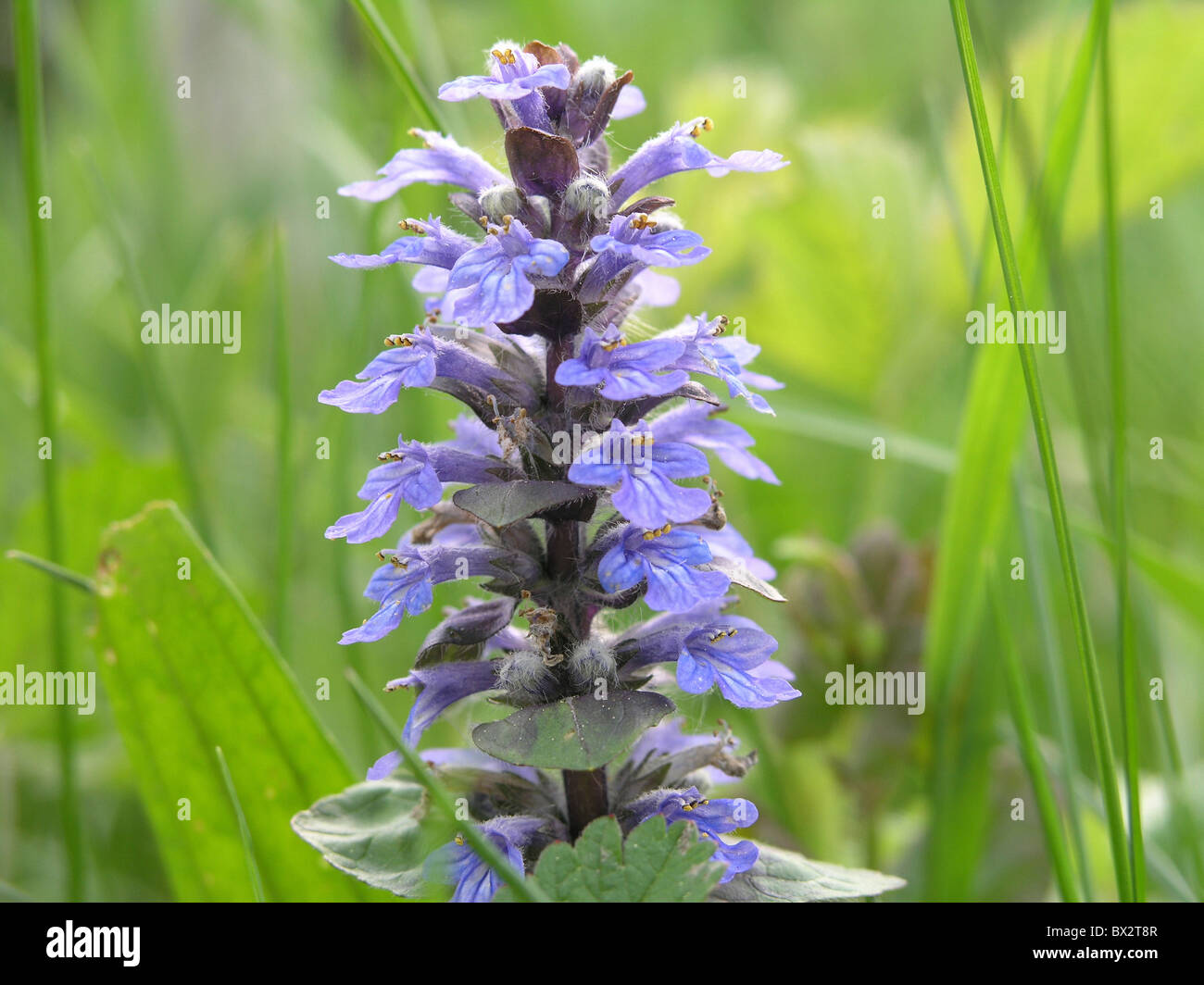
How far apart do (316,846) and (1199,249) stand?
3088mm

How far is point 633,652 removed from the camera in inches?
48.8

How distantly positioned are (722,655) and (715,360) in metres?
0.32

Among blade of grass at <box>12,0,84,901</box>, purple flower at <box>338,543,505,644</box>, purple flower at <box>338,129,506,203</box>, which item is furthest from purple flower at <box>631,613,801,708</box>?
blade of grass at <box>12,0,84,901</box>

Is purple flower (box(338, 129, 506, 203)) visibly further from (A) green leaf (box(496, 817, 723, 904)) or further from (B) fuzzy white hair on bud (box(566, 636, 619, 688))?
(A) green leaf (box(496, 817, 723, 904))

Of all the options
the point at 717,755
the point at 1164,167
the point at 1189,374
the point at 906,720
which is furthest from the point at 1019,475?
the point at 1189,374

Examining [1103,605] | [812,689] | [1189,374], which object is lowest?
[812,689]

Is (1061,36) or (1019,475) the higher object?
(1061,36)

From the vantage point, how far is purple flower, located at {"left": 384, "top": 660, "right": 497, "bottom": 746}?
122 cm

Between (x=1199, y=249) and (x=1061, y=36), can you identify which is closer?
(x=1061, y=36)

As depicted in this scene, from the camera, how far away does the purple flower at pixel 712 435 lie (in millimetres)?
1288

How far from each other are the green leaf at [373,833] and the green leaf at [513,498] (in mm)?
381

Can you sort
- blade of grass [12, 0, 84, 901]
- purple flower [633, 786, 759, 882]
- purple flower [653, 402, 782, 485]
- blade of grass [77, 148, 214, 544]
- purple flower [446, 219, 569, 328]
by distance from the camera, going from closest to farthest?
1. purple flower [446, 219, 569, 328]
2. purple flower [633, 786, 759, 882]
3. purple flower [653, 402, 782, 485]
4. blade of grass [12, 0, 84, 901]
5. blade of grass [77, 148, 214, 544]

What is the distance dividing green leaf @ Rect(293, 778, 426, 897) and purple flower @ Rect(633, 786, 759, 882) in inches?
10.0
